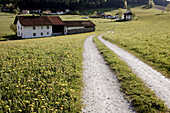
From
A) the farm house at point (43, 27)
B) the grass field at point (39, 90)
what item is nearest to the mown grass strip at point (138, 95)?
the grass field at point (39, 90)

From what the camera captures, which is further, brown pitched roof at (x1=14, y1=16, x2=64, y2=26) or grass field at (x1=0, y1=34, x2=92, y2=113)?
brown pitched roof at (x1=14, y1=16, x2=64, y2=26)

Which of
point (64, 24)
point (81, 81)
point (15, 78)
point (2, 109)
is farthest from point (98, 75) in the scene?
point (64, 24)

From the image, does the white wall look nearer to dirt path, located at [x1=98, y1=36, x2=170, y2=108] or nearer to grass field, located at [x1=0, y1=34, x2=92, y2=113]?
grass field, located at [x1=0, y1=34, x2=92, y2=113]

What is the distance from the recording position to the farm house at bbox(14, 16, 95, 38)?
153ft

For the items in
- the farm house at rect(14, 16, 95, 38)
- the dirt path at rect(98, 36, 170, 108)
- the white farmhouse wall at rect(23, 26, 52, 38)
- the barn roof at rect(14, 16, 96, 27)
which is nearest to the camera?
the dirt path at rect(98, 36, 170, 108)

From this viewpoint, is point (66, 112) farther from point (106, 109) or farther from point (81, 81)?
point (81, 81)

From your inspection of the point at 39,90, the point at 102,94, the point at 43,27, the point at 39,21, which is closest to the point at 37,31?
the point at 43,27

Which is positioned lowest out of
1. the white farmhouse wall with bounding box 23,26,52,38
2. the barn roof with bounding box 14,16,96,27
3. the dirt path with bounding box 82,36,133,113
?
the dirt path with bounding box 82,36,133,113

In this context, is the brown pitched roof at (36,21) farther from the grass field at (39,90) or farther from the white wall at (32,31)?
the grass field at (39,90)

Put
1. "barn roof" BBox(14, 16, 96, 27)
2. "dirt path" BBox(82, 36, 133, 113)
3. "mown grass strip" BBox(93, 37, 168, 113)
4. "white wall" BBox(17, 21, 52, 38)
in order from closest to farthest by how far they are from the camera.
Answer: "mown grass strip" BBox(93, 37, 168, 113) → "dirt path" BBox(82, 36, 133, 113) → "white wall" BBox(17, 21, 52, 38) → "barn roof" BBox(14, 16, 96, 27)

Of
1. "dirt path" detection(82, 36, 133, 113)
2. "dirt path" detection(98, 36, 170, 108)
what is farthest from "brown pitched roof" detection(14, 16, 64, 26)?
"dirt path" detection(98, 36, 170, 108)

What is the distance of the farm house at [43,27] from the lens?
46.7 metres

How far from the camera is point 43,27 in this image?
50.1m

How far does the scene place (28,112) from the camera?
579cm
